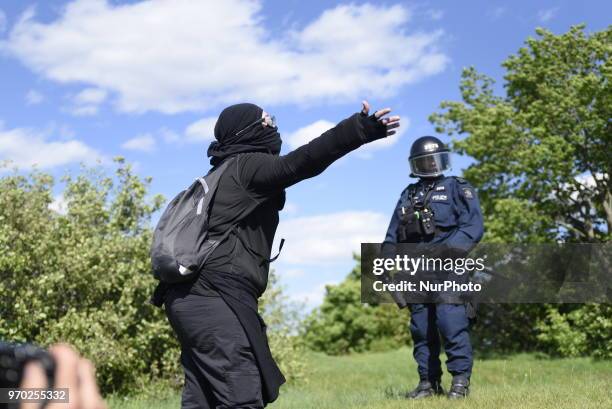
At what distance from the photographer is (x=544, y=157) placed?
18625 millimetres

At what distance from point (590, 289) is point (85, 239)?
13240 millimetres

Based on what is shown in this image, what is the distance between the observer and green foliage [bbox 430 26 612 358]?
18.8 meters

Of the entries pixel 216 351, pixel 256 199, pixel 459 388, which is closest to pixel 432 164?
pixel 459 388

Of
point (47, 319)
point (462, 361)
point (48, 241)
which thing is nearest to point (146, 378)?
point (47, 319)

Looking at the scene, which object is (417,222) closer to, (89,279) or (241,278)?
(241,278)

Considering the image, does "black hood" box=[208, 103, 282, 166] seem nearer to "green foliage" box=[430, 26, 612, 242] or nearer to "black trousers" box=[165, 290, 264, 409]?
"black trousers" box=[165, 290, 264, 409]

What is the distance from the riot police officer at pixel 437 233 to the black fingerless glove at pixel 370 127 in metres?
3.41

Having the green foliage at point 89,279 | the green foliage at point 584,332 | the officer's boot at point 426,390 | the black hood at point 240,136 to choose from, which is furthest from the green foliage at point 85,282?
the green foliage at point 584,332

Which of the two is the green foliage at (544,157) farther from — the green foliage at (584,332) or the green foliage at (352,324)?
the green foliage at (352,324)

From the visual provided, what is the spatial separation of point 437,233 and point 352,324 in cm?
2292

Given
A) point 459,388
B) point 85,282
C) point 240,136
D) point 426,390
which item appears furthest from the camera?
point 85,282

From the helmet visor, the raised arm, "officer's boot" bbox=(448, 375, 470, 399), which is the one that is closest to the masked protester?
the raised arm

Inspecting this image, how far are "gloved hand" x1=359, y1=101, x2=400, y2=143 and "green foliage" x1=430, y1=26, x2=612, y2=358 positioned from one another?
15.8 meters

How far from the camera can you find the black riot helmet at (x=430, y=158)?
22.6 ft
